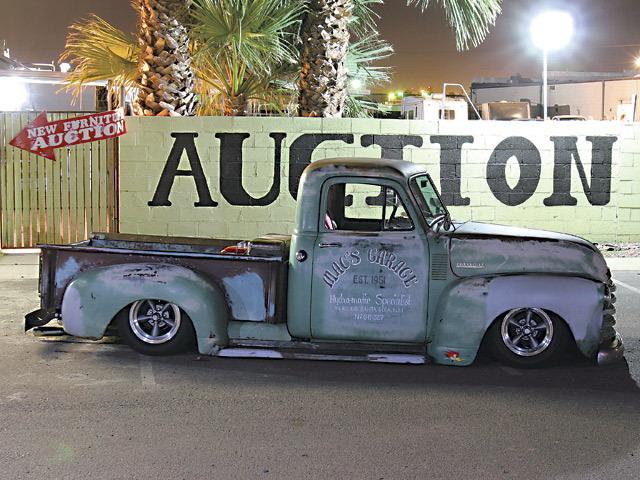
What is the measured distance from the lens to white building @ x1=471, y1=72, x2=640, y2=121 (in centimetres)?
3075

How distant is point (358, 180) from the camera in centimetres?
689

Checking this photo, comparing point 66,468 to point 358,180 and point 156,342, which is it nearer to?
point 156,342

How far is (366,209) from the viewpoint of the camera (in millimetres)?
7406

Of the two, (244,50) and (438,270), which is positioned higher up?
(244,50)

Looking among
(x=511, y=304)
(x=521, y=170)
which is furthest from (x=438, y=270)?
(x=521, y=170)

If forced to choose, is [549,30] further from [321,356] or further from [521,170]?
[321,356]

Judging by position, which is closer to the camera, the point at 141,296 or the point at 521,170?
the point at 141,296

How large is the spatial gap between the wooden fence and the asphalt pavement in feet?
18.7

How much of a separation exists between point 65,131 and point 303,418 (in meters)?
8.67

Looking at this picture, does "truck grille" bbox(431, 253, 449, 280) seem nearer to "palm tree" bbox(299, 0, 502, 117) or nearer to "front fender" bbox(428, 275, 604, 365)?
"front fender" bbox(428, 275, 604, 365)

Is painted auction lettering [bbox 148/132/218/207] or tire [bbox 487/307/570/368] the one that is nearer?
tire [bbox 487/307/570/368]

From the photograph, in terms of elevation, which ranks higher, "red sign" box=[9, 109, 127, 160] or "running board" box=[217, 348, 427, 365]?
"red sign" box=[9, 109, 127, 160]

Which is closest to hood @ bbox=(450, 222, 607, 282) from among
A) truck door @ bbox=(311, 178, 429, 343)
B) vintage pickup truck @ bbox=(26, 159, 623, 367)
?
vintage pickup truck @ bbox=(26, 159, 623, 367)

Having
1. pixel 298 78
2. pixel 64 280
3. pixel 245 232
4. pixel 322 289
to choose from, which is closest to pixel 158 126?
pixel 245 232
